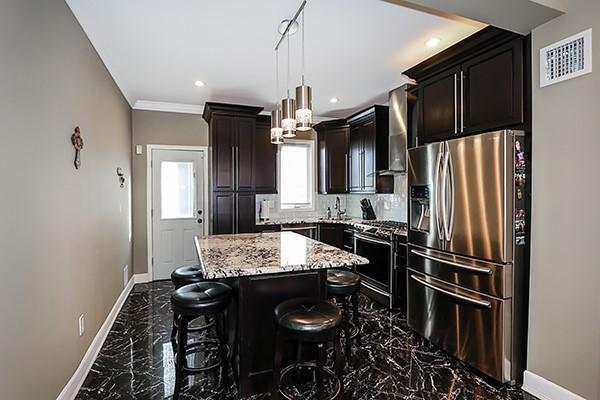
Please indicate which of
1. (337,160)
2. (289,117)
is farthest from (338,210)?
(289,117)

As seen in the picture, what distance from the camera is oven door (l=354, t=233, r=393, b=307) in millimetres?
3861

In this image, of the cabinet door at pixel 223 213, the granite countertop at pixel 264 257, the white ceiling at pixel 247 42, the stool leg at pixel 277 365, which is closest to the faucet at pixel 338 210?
the cabinet door at pixel 223 213

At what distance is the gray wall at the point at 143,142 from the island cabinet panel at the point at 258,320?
10.9 feet

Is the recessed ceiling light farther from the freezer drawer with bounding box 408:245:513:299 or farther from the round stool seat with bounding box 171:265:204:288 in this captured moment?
the round stool seat with bounding box 171:265:204:288

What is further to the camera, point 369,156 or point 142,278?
point 142,278

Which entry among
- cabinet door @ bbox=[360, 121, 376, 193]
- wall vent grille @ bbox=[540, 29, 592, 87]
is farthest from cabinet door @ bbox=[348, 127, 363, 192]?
wall vent grille @ bbox=[540, 29, 592, 87]

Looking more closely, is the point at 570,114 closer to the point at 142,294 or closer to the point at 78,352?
the point at 78,352

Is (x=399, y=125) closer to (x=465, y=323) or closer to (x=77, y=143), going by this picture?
(x=465, y=323)

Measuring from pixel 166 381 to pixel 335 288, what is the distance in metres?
1.45

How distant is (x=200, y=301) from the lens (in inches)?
84.3

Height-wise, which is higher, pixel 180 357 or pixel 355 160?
pixel 355 160

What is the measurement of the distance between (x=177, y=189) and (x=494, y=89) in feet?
14.7

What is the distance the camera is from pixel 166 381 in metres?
2.36

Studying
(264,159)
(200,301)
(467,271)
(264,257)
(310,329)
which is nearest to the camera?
(310,329)
